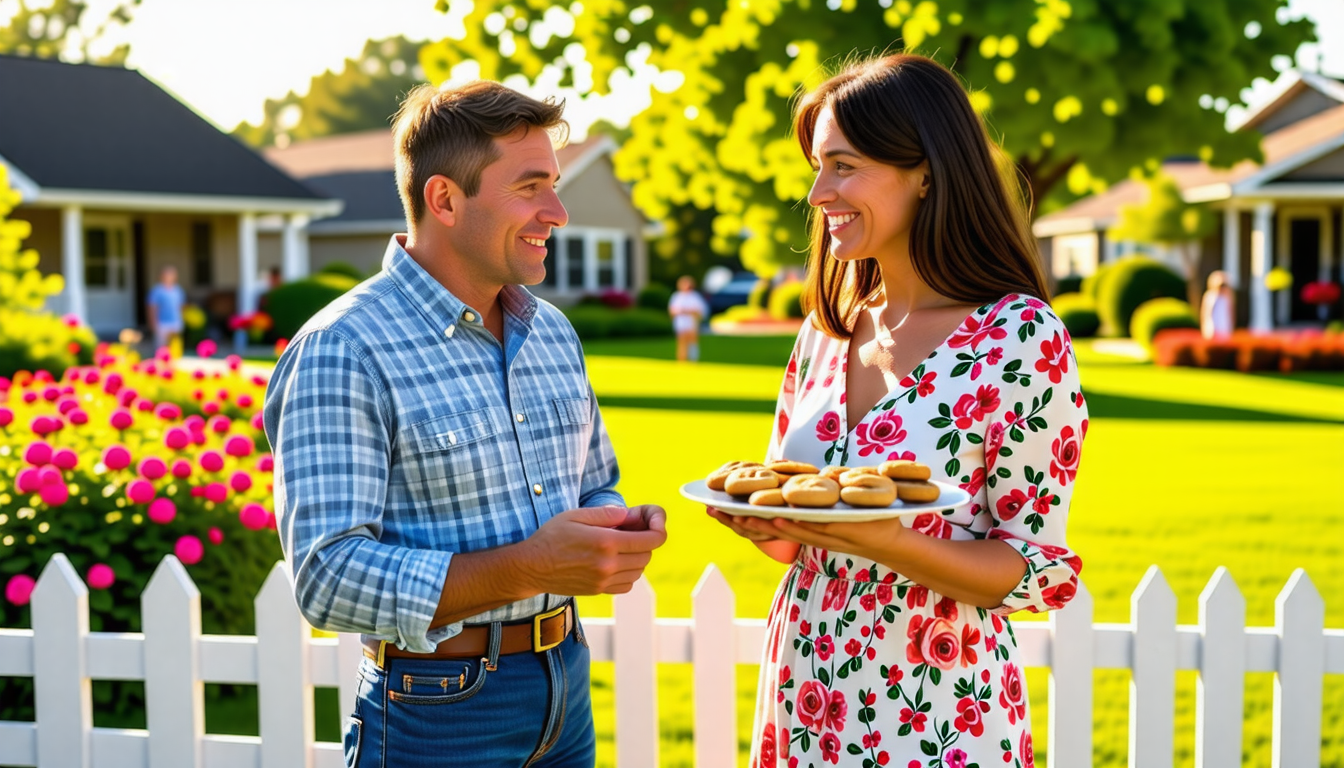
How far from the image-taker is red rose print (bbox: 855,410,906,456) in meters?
2.63

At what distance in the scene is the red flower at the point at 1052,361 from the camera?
8.22ft

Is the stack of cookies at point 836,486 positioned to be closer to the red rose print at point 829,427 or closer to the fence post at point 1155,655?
the red rose print at point 829,427

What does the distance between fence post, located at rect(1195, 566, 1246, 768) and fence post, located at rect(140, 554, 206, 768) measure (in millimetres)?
2986


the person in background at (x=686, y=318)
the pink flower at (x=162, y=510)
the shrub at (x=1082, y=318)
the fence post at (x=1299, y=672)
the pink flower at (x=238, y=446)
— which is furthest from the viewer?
the shrub at (x=1082, y=318)

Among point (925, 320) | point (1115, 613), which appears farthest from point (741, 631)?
point (1115, 613)

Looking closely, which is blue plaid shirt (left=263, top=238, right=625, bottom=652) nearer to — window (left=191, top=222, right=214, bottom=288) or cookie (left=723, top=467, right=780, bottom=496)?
cookie (left=723, top=467, right=780, bottom=496)

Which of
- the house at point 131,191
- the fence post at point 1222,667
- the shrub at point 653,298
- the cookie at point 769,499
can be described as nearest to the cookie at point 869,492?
the cookie at point 769,499

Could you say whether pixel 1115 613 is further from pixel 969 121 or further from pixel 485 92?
pixel 485 92

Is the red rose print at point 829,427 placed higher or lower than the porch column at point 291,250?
lower

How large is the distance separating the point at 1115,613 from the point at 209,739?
16.1 feet

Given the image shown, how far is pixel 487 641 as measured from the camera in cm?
255

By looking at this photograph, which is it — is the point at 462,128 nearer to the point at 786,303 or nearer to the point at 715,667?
the point at 715,667

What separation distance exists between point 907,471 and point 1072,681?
176 cm

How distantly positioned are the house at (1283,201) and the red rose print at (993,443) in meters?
32.2
